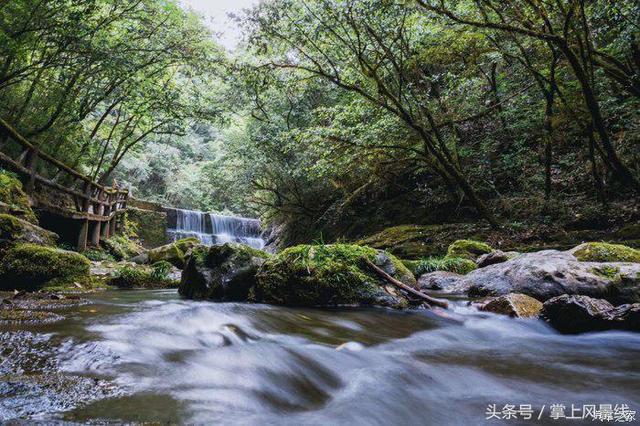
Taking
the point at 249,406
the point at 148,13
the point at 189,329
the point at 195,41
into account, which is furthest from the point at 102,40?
the point at 249,406

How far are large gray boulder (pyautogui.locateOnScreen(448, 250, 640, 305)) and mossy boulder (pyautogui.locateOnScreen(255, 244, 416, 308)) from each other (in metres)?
1.65

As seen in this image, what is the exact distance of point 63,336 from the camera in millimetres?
2586

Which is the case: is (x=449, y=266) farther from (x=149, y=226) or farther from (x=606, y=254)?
(x=149, y=226)

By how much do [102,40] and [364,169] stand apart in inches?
295

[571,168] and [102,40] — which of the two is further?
[571,168]

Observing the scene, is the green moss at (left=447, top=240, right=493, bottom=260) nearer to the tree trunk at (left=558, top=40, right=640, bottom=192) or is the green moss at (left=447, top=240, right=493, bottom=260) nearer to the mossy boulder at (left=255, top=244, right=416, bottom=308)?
the tree trunk at (left=558, top=40, right=640, bottom=192)

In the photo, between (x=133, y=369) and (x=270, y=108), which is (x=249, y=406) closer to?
(x=133, y=369)

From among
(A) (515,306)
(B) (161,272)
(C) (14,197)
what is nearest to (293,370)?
(A) (515,306)

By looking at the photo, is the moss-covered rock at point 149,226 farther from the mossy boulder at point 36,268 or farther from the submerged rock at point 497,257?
the submerged rock at point 497,257

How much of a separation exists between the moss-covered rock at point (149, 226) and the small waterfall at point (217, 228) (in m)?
1.67

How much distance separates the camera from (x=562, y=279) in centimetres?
489

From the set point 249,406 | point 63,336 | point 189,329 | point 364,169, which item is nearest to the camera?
point 249,406

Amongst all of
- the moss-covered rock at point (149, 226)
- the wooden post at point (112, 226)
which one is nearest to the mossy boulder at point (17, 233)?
the wooden post at point (112, 226)

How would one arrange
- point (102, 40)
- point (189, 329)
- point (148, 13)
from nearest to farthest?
point (189, 329)
point (102, 40)
point (148, 13)
